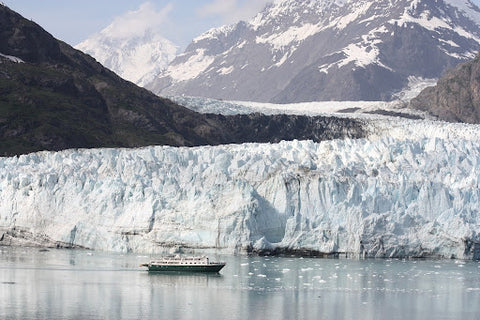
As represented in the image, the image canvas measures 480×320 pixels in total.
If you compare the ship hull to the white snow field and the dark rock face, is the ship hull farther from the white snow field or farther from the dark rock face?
the dark rock face

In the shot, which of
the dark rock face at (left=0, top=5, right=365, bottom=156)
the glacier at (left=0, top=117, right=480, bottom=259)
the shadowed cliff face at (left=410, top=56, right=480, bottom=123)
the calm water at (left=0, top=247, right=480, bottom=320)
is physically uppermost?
the shadowed cliff face at (left=410, top=56, right=480, bottom=123)

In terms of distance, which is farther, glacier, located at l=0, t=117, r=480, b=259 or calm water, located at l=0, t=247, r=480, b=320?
glacier, located at l=0, t=117, r=480, b=259

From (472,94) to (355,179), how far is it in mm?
139075

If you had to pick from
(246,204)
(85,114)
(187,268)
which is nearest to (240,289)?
(187,268)

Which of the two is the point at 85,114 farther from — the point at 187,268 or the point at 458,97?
the point at 458,97

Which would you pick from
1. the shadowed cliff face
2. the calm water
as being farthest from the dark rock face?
the shadowed cliff face

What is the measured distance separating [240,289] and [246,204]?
9673 mm

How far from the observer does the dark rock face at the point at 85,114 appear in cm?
10475

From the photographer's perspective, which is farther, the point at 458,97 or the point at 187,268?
the point at 458,97

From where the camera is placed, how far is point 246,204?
5494 centimetres

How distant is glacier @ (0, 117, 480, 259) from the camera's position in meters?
55.0

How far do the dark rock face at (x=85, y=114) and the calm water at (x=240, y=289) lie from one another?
1821 inches

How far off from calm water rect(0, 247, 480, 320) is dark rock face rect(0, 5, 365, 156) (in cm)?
4624

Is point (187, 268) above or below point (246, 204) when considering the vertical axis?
below
